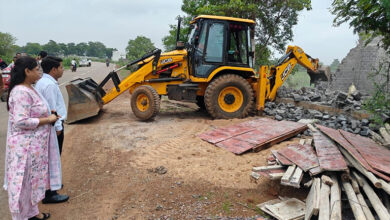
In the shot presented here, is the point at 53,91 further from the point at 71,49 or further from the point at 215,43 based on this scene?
the point at 71,49

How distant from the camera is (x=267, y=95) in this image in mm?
8055

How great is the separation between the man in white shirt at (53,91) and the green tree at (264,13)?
7.61m

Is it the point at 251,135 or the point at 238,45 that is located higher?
the point at 238,45

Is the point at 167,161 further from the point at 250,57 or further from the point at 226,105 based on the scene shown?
the point at 250,57

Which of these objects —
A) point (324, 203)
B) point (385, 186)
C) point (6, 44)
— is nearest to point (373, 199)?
point (385, 186)

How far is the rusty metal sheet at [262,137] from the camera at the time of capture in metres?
5.06

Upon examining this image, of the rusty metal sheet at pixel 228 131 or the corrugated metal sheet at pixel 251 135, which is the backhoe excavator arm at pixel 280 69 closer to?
the rusty metal sheet at pixel 228 131

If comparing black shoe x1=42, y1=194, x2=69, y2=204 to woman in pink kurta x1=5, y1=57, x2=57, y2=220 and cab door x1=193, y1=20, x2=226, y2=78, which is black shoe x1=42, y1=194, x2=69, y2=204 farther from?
cab door x1=193, y1=20, x2=226, y2=78

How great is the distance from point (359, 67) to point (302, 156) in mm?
8590

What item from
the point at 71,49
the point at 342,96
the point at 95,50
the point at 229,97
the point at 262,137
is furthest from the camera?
the point at 95,50

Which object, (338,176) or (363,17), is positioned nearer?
(338,176)

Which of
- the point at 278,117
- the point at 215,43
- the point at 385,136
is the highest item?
the point at 215,43

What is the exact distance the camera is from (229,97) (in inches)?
287

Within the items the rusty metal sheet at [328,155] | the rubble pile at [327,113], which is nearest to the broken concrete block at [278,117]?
the rubble pile at [327,113]
